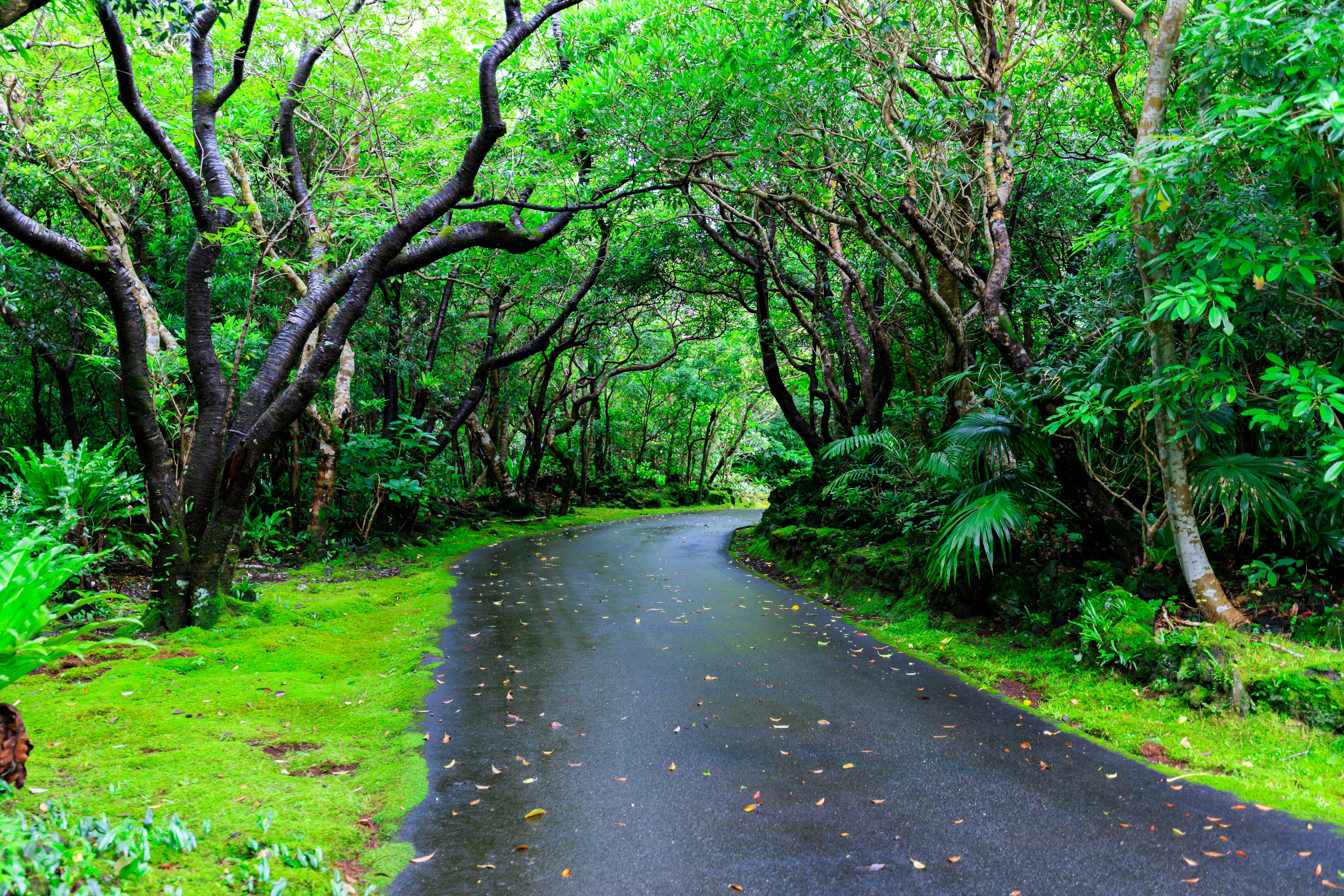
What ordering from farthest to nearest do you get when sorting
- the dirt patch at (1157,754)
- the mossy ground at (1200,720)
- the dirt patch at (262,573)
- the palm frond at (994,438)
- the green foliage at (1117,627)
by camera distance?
the dirt patch at (262,573)
the palm frond at (994,438)
the green foliage at (1117,627)
the dirt patch at (1157,754)
the mossy ground at (1200,720)

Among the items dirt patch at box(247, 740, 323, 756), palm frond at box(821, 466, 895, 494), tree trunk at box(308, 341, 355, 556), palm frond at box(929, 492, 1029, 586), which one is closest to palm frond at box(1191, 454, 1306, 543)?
palm frond at box(929, 492, 1029, 586)

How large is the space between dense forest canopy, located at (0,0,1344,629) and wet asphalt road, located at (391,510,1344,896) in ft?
5.99

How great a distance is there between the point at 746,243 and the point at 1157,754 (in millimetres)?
12519

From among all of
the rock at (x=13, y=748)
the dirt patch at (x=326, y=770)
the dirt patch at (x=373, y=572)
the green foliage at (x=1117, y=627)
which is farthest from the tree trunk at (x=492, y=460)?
the rock at (x=13, y=748)

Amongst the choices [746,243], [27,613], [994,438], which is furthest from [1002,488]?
[746,243]

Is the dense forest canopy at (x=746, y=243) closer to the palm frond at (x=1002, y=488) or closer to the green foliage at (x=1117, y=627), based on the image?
the palm frond at (x=1002, y=488)

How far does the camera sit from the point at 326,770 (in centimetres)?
409

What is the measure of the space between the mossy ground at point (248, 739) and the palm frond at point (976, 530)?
4507mm

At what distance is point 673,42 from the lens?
8273mm

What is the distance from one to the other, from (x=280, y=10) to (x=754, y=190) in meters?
7.28

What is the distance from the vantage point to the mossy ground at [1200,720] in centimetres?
385

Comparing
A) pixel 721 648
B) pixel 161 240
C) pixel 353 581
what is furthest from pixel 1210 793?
pixel 161 240

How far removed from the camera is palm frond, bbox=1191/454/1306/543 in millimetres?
4832

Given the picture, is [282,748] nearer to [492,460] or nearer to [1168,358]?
[1168,358]
